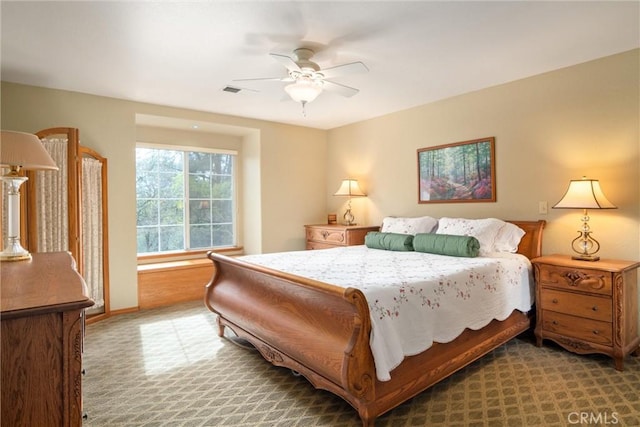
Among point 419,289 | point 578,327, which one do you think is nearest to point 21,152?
point 419,289

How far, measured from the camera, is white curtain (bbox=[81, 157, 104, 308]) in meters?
3.69

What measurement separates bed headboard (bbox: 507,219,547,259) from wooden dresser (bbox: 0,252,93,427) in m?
3.46

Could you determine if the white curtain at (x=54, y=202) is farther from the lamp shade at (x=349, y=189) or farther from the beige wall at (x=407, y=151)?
the lamp shade at (x=349, y=189)

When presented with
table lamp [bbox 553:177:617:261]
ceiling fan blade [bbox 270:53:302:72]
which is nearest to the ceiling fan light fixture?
ceiling fan blade [bbox 270:53:302:72]

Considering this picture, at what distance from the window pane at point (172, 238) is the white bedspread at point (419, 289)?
2418 millimetres

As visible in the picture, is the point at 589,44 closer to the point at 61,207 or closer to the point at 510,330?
the point at 510,330

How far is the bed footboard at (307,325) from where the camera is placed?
175 cm

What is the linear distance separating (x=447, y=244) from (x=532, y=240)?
83 centimetres

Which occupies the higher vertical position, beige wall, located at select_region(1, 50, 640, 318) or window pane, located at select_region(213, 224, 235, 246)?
beige wall, located at select_region(1, 50, 640, 318)

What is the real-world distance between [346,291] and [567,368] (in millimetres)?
2022

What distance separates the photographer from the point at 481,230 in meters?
3.36

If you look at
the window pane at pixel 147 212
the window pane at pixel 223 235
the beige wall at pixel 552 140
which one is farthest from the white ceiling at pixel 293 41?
the window pane at pixel 223 235

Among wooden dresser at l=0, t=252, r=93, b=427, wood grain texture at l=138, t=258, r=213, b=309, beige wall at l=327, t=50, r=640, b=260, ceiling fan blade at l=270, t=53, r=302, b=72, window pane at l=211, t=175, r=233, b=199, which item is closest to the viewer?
wooden dresser at l=0, t=252, r=93, b=427

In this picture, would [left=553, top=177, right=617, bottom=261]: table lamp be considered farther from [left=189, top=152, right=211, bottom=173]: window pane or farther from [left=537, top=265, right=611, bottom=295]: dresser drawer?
[left=189, top=152, right=211, bottom=173]: window pane
